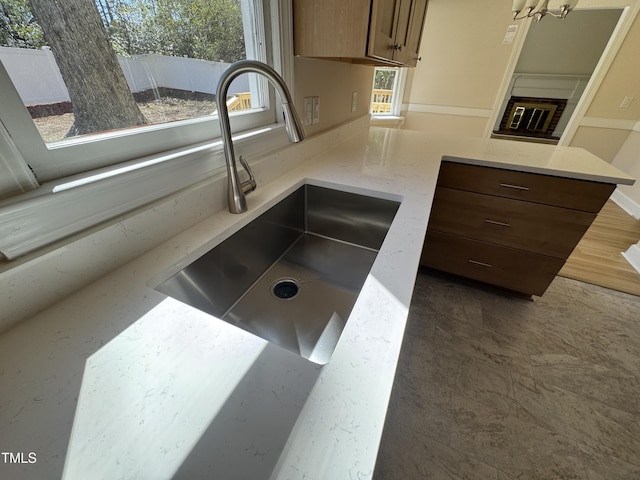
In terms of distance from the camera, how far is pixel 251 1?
0.85 m

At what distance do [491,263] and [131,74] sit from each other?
1.83 meters

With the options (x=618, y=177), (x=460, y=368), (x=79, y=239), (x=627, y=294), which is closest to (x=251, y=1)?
(x=79, y=239)

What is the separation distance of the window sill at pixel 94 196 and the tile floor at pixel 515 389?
1.15m

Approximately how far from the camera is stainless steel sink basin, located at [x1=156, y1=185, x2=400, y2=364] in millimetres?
679

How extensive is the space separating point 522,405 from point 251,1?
A: 1.88 metres

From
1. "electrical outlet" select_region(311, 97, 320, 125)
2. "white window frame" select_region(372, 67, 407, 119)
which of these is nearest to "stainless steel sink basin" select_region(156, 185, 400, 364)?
"electrical outlet" select_region(311, 97, 320, 125)

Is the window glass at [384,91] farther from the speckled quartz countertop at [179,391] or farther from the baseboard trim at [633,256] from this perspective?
the speckled quartz countertop at [179,391]

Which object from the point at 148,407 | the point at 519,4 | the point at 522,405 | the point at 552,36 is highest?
the point at 552,36

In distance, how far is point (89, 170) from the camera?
0.55 metres

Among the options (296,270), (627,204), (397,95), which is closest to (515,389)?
(296,270)

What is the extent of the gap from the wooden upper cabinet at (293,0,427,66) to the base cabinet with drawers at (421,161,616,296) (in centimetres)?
73

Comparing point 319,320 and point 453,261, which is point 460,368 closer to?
point 453,261

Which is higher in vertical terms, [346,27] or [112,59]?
[346,27]

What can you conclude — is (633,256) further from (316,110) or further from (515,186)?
(316,110)
